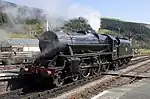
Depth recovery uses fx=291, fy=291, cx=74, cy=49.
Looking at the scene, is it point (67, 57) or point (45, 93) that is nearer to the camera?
point (45, 93)

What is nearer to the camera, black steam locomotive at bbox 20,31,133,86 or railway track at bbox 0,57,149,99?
railway track at bbox 0,57,149,99

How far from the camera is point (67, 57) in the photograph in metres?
16.0

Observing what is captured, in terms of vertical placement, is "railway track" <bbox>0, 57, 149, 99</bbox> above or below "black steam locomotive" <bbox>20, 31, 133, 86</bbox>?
below

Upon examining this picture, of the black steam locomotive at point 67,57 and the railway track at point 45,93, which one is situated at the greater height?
the black steam locomotive at point 67,57

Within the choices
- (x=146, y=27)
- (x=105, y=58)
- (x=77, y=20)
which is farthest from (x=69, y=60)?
(x=146, y=27)

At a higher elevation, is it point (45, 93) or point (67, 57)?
point (67, 57)

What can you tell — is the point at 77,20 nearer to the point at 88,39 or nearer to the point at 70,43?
the point at 88,39

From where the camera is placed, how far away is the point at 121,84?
53.5 ft

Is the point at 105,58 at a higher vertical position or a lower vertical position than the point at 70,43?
lower

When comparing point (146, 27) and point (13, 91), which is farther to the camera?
point (146, 27)

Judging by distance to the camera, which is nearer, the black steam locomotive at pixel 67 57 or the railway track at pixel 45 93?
the railway track at pixel 45 93

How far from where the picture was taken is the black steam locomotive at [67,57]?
604 inches

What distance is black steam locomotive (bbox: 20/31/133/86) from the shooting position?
50.4 ft

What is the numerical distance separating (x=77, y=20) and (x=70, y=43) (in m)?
8.41
